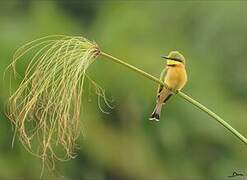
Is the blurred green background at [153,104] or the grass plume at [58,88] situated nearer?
the grass plume at [58,88]

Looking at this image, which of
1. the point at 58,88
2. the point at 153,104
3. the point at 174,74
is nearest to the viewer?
the point at 58,88

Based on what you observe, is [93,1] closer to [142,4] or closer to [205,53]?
[142,4]

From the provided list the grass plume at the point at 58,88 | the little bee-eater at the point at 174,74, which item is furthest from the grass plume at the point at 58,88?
the little bee-eater at the point at 174,74

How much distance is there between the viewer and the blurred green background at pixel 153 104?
5539 mm

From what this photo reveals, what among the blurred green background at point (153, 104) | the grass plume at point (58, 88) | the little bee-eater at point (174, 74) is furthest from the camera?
the blurred green background at point (153, 104)

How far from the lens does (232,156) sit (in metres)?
5.71

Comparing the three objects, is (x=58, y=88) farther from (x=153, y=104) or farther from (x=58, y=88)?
(x=153, y=104)

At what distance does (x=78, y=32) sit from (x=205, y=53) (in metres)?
0.90

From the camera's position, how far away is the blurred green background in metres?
5.54

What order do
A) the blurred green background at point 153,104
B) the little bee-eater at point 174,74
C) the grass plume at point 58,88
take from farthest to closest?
the blurred green background at point 153,104, the little bee-eater at point 174,74, the grass plume at point 58,88

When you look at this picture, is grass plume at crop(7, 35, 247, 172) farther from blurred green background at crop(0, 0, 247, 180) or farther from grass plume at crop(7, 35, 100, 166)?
blurred green background at crop(0, 0, 247, 180)

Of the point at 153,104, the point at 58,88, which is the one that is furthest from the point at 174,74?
the point at 153,104

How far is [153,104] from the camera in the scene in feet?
18.0

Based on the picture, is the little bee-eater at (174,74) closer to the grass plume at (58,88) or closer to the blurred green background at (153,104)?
the grass plume at (58,88)
